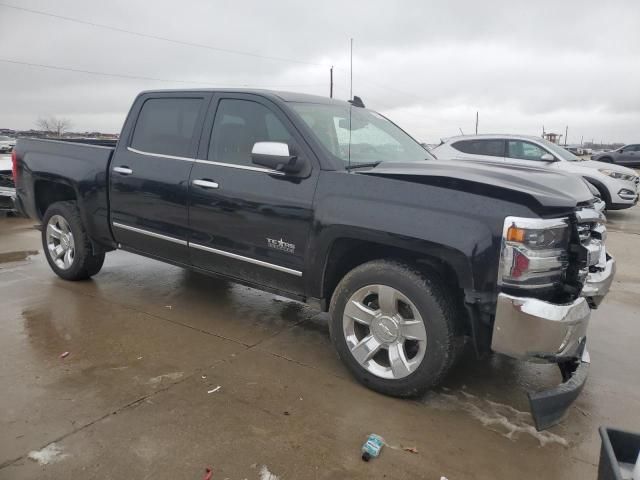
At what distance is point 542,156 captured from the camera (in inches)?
412

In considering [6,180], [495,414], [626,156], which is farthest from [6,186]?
[626,156]

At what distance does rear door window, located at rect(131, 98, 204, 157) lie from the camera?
4.29m

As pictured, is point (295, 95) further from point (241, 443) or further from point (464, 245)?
point (241, 443)

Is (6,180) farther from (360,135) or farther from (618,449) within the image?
(618,449)

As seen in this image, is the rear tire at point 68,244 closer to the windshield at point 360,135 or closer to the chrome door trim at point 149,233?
the chrome door trim at point 149,233

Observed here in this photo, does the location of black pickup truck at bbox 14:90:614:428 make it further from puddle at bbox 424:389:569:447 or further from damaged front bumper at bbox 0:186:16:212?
damaged front bumper at bbox 0:186:16:212

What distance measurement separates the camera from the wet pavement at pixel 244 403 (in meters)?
2.59

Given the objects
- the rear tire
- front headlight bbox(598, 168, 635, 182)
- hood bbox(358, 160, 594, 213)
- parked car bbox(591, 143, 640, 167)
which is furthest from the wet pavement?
parked car bbox(591, 143, 640, 167)

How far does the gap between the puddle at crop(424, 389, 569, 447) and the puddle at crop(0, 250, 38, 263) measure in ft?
17.9

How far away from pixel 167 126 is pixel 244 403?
8.35 ft

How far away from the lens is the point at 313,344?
13.3 ft

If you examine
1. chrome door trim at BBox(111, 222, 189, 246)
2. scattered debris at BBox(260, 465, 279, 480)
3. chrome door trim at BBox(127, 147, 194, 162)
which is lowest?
scattered debris at BBox(260, 465, 279, 480)

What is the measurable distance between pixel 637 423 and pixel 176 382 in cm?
283

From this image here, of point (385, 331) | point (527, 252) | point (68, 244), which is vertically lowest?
point (385, 331)
